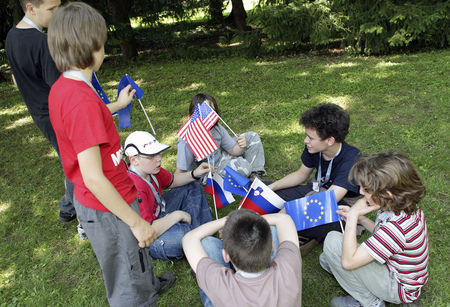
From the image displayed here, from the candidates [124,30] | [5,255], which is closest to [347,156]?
[5,255]

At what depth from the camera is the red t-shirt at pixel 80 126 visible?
1513mm

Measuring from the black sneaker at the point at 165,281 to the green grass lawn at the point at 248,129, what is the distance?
52mm

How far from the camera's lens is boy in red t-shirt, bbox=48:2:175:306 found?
1.53 m

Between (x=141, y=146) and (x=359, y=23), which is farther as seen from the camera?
(x=359, y=23)

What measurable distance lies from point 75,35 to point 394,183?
6.27ft

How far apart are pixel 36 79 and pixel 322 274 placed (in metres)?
2.74

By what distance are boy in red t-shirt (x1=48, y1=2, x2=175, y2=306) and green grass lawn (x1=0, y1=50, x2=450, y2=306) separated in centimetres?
90

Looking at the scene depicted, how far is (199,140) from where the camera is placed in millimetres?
3064

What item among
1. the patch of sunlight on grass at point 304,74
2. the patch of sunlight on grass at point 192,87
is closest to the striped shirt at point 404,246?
the patch of sunlight on grass at point 304,74

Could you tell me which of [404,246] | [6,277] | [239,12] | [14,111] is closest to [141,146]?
[6,277]

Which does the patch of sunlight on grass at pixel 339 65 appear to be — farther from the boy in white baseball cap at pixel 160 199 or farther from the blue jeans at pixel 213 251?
the blue jeans at pixel 213 251

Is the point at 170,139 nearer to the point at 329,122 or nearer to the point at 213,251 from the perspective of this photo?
the point at 329,122

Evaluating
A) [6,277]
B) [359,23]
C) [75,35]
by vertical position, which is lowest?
[6,277]

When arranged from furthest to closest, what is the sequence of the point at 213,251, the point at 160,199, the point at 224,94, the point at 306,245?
the point at 224,94, the point at 160,199, the point at 306,245, the point at 213,251
